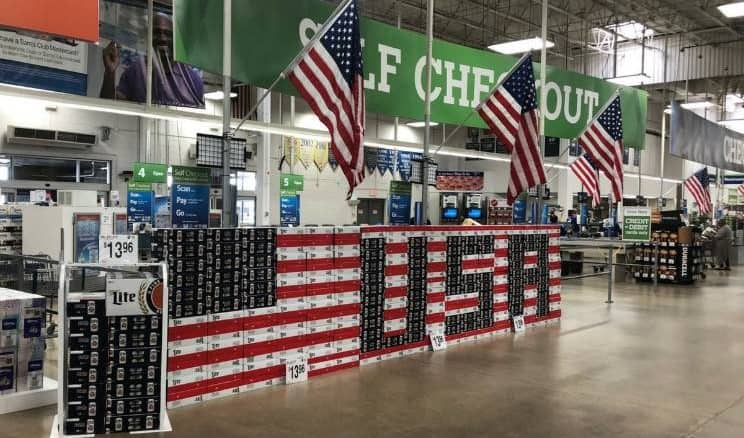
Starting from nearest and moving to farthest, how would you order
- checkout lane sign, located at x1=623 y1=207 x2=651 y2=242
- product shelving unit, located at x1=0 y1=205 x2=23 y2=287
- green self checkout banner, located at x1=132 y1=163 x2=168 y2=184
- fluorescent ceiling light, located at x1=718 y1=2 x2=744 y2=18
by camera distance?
product shelving unit, located at x1=0 y1=205 x2=23 y2=287
fluorescent ceiling light, located at x1=718 y1=2 x2=744 y2=18
green self checkout banner, located at x1=132 y1=163 x2=168 y2=184
checkout lane sign, located at x1=623 y1=207 x2=651 y2=242

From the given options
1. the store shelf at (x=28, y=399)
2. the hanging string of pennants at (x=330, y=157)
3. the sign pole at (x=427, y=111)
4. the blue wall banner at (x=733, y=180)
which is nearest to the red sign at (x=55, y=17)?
the store shelf at (x=28, y=399)

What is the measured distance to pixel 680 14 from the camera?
20.0 metres

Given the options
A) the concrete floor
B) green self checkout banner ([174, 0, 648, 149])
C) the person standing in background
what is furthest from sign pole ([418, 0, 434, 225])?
the person standing in background

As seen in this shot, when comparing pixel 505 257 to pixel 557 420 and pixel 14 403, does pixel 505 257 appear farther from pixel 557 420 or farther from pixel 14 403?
pixel 14 403

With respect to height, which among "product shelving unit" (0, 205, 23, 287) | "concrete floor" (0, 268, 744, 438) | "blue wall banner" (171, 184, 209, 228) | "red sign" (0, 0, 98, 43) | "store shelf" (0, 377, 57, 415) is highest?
"red sign" (0, 0, 98, 43)

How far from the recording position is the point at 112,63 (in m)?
15.4

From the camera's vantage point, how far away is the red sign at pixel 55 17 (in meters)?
4.79

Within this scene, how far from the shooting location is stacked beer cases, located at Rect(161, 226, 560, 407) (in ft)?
18.0

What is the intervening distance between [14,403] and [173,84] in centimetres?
1055

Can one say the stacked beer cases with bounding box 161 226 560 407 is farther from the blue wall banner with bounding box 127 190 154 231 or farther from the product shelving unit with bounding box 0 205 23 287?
the blue wall banner with bounding box 127 190 154 231

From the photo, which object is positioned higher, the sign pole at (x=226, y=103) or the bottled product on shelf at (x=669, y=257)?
the sign pole at (x=226, y=103)

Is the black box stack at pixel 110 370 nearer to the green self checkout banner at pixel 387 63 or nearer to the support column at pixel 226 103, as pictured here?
the support column at pixel 226 103

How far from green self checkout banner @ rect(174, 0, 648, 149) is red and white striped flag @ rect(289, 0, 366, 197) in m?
0.64

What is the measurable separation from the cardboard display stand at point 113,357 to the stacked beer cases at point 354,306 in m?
0.56
